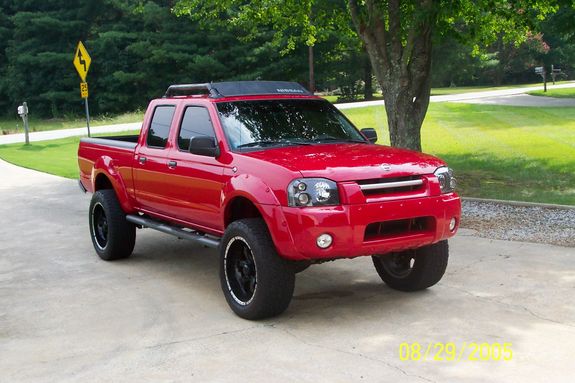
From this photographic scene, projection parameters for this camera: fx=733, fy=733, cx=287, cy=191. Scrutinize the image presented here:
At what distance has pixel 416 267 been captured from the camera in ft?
21.3

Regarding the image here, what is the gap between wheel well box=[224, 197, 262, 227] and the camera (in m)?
6.31

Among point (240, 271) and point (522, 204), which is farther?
point (522, 204)

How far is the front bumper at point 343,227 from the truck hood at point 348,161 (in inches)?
9.9

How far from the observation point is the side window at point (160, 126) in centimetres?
757

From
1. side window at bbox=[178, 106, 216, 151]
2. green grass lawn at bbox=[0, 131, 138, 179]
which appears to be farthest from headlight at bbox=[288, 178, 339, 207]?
green grass lawn at bbox=[0, 131, 138, 179]

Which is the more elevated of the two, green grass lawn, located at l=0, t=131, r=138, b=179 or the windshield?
the windshield

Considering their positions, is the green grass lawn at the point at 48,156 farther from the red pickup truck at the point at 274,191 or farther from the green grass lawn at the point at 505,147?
the red pickup truck at the point at 274,191

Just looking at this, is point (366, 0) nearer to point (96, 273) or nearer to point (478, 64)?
point (96, 273)

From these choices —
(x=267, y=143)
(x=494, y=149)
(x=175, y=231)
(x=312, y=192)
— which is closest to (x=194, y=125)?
(x=267, y=143)

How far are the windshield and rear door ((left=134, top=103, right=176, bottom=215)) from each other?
940mm

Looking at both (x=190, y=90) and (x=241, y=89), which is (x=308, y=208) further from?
(x=190, y=90)

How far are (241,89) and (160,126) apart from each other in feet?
3.67

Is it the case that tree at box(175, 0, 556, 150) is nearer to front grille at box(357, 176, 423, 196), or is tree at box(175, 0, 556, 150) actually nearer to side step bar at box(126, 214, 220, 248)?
side step bar at box(126, 214, 220, 248)

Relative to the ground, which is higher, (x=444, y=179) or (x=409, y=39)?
(x=409, y=39)
